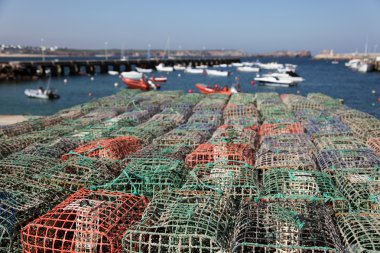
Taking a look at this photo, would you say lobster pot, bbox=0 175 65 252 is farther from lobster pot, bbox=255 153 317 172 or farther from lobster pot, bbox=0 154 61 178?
lobster pot, bbox=255 153 317 172

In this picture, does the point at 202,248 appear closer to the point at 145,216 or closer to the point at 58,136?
the point at 145,216

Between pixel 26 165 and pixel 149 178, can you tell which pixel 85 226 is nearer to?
pixel 149 178

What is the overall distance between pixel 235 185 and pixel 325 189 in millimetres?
1711

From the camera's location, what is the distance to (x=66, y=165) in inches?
Result: 309

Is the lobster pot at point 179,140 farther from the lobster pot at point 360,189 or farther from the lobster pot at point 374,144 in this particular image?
the lobster pot at point 374,144

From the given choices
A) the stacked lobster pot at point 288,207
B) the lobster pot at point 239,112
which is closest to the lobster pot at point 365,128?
the stacked lobster pot at point 288,207

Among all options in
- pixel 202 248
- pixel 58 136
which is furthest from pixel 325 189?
pixel 58 136

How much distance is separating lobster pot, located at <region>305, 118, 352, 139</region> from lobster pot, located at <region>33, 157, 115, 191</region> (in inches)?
249

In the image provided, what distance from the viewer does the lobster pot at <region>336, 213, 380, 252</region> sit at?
497 cm

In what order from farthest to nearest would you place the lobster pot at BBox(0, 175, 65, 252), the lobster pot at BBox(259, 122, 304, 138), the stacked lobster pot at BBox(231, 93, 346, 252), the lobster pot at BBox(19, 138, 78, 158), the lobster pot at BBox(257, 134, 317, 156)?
the lobster pot at BBox(259, 122, 304, 138)
the lobster pot at BBox(19, 138, 78, 158)
the lobster pot at BBox(257, 134, 317, 156)
the lobster pot at BBox(0, 175, 65, 252)
the stacked lobster pot at BBox(231, 93, 346, 252)

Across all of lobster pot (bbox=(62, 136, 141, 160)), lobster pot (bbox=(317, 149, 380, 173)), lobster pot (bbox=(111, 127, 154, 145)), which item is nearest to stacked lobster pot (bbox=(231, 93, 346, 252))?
lobster pot (bbox=(317, 149, 380, 173))

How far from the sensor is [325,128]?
37.7ft

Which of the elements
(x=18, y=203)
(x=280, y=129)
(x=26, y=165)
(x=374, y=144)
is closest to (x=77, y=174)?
(x=26, y=165)

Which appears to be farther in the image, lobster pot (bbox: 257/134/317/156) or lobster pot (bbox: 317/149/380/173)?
lobster pot (bbox: 257/134/317/156)
